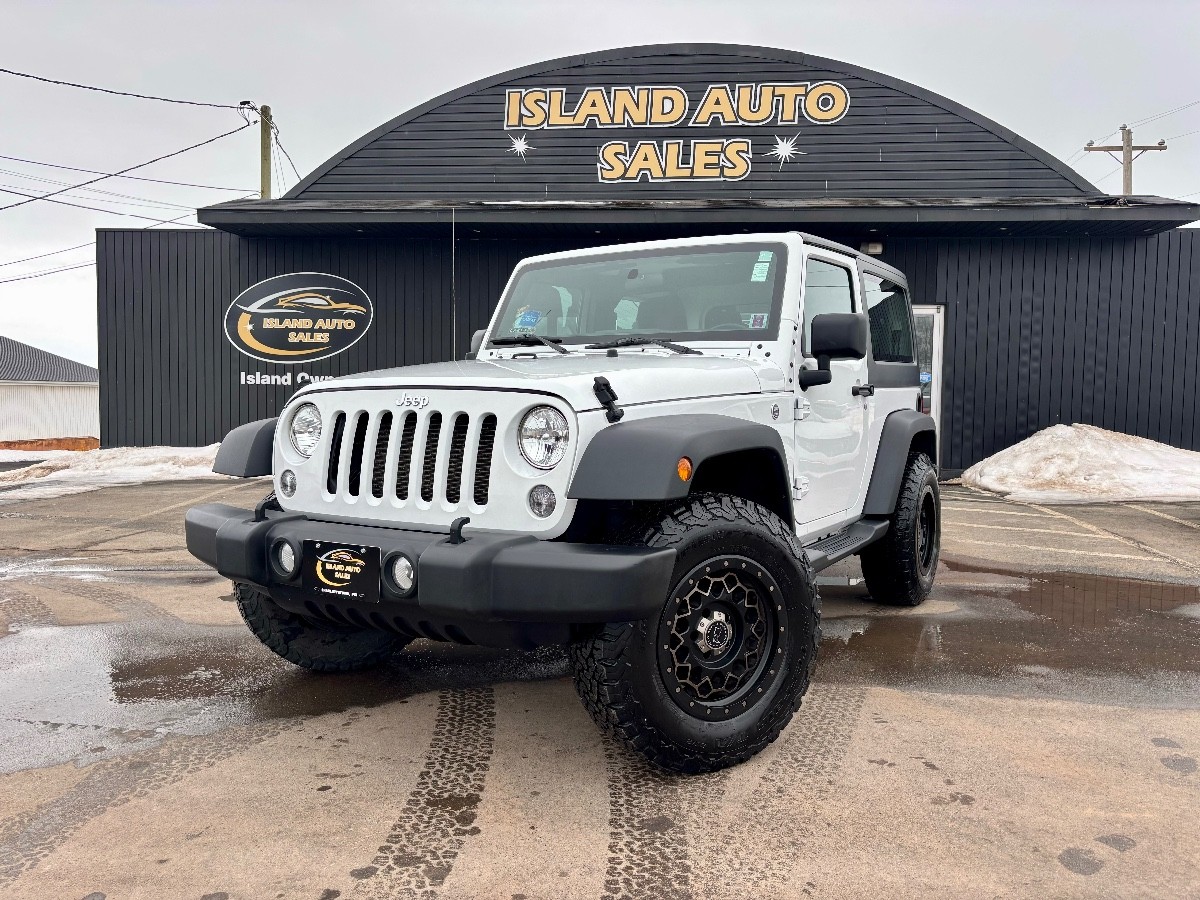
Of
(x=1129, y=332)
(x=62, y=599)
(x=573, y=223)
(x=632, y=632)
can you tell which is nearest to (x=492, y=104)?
(x=573, y=223)

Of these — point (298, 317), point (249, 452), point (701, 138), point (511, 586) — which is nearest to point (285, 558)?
point (249, 452)

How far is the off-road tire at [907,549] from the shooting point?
511 cm

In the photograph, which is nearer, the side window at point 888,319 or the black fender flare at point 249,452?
the black fender flare at point 249,452

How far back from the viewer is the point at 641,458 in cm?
267

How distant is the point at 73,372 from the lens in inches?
2010

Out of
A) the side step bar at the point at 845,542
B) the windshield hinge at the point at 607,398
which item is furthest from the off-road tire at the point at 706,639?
the side step bar at the point at 845,542

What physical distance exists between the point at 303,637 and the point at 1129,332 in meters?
13.1

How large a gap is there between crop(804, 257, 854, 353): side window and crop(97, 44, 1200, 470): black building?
26.7ft

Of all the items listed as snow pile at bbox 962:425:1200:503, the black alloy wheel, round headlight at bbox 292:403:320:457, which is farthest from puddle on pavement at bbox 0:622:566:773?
snow pile at bbox 962:425:1200:503

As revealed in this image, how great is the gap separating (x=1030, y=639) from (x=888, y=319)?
1901 mm

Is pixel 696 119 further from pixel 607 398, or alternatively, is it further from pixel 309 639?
pixel 607 398

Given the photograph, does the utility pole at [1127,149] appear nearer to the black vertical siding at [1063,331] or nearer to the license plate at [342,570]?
the black vertical siding at [1063,331]

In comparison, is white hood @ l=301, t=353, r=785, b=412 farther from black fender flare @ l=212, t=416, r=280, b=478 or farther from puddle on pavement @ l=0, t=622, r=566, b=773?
puddle on pavement @ l=0, t=622, r=566, b=773

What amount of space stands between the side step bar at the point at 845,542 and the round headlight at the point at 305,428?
1.96 m
